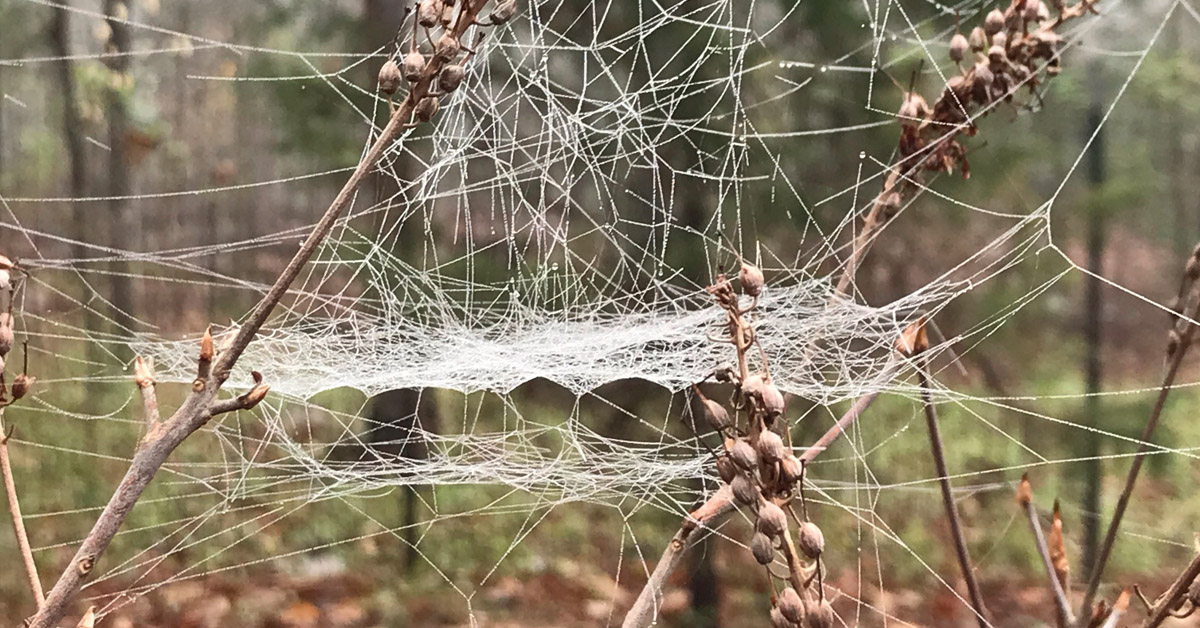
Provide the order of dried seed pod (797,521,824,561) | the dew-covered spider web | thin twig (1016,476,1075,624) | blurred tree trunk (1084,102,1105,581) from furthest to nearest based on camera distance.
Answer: blurred tree trunk (1084,102,1105,581), the dew-covered spider web, thin twig (1016,476,1075,624), dried seed pod (797,521,824,561)

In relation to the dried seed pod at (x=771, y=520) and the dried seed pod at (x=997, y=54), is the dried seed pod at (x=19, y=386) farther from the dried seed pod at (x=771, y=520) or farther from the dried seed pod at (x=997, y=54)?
the dried seed pod at (x=997, y=54)

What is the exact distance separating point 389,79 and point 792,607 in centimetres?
22

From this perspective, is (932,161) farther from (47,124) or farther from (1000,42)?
→ (47,124)

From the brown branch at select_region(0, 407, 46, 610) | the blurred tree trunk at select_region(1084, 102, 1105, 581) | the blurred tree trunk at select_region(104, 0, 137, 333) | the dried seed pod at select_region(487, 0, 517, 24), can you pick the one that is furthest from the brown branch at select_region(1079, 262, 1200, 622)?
the blurred tree trunk at select_region(104, 0, 137, 333)

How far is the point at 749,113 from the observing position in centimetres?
76

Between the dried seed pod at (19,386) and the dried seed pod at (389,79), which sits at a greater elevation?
the dried seed pod at (389,79)

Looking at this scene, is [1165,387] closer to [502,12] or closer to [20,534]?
[502,12]

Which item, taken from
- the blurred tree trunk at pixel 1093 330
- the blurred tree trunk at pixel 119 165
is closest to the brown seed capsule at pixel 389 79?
the blurred tree trunk at pixel 119 165

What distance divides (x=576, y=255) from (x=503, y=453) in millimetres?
201

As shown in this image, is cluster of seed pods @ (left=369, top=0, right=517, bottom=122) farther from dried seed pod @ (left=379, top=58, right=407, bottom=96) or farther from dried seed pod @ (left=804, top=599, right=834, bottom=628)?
dried seed pod @ (left=804, top=599, right=834, bottom=628)

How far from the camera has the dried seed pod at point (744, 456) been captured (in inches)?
8.5

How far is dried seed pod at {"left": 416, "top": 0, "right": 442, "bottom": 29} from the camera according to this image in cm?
25

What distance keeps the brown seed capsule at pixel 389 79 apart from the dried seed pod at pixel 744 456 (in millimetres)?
170

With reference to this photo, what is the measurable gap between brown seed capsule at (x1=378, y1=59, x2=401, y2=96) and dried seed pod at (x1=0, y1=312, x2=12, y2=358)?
0.17 m
